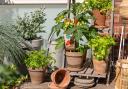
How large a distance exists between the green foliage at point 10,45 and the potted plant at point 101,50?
1.01 meters

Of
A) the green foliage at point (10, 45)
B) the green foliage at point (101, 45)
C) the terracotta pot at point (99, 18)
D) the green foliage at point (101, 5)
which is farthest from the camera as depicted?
the terracotta pot at point (99, 18)

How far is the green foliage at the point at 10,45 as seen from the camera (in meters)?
4.99

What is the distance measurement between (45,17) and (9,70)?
1211 mm

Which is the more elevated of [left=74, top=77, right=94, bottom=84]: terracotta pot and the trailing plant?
the trailing plant

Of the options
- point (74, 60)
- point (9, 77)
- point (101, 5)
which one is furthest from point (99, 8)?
point (9, 77)

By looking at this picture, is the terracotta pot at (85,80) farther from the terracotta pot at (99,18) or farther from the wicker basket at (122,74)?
the terracotta pot at (99,18)

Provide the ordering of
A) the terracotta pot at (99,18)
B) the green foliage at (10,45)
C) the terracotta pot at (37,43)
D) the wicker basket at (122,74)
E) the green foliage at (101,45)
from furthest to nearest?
the terracotta pot at (37,43) → the terracotta pot at (99,18) → the green foliage at (10,45) → the green foliage at (101,45) → the wicker basket at (122,74)

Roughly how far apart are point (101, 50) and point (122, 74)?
1.59ft

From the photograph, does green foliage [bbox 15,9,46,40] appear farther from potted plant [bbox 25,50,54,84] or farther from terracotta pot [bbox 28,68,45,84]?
terracotta pot [bbox 28,68,45,84]

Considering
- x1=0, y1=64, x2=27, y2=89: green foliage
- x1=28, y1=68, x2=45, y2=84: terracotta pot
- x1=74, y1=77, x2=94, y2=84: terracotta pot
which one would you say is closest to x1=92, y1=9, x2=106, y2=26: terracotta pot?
x1=74, y1=77, x2=94, y2=84: terracotta pot

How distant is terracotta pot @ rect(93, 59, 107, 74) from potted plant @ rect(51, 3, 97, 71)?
19 centimetres

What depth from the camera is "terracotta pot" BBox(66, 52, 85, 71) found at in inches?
198

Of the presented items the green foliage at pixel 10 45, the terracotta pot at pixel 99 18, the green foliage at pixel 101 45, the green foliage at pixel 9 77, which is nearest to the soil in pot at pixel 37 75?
the green foliage at pixel 9 77

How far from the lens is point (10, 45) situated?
5.04m
